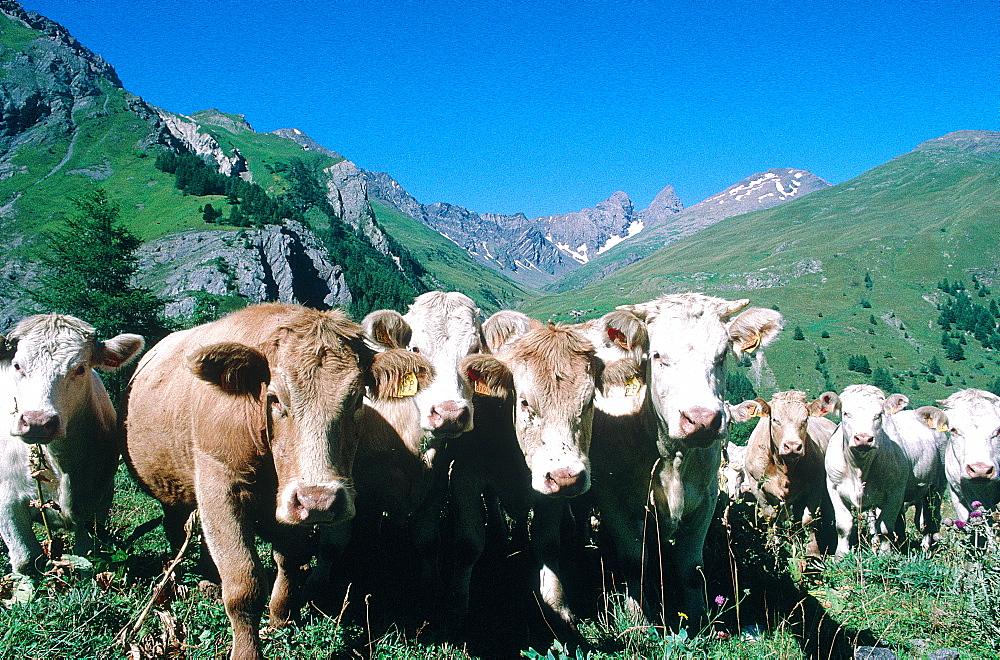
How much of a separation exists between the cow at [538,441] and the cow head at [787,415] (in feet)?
14.5

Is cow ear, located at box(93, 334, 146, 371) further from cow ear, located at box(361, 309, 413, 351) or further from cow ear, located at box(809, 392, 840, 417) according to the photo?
cow ear, located at box(809, 392, 840, 417)

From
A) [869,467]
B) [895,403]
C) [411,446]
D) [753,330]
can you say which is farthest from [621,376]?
[895,403]

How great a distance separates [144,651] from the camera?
4.12m

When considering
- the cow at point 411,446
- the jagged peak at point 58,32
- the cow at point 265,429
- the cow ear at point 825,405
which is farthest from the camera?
the jagged peak at point 58,32

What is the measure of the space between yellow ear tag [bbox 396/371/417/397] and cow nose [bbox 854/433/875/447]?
23.1 ft

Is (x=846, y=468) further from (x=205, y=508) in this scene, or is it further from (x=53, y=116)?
(x=53, y=116)

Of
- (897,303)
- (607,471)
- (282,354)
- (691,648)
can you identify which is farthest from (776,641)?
(897,303)

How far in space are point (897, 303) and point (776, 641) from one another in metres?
217

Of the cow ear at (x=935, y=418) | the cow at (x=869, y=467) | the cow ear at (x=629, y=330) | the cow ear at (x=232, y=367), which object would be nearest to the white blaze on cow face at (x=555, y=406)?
the cow ear at (x=629, y=330)

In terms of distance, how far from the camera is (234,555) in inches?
160

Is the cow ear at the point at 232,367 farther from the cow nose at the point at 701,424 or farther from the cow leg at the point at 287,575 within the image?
the cow nose at the point at 701,424

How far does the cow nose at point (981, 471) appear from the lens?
8.38 m

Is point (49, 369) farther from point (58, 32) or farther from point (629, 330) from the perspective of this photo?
point (58, 32)

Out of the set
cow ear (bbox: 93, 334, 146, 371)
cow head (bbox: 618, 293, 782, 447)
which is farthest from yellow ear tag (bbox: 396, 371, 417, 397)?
cow ear (bbox: 93, 334, 146, 371)
